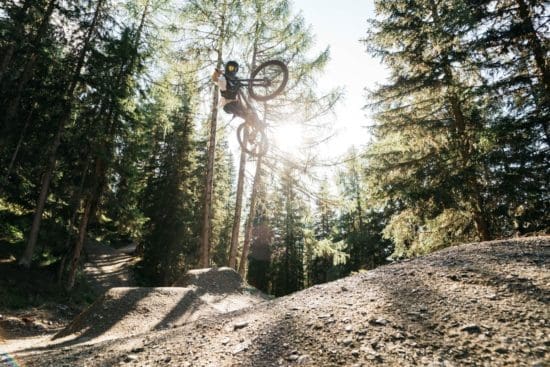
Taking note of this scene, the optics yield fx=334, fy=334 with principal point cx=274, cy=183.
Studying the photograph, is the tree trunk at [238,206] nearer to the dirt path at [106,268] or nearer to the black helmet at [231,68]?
the black helmet at [231,68]

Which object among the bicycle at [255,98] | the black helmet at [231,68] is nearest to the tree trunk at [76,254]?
the bicycle at [255,98]

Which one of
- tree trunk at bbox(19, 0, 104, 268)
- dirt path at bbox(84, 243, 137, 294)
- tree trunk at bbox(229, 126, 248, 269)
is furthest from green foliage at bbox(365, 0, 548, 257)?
dirt path at bbox(84, 243, 137, 294)

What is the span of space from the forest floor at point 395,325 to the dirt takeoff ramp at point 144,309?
6.35ft

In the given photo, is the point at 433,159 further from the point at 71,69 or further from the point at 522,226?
the point at 71,69

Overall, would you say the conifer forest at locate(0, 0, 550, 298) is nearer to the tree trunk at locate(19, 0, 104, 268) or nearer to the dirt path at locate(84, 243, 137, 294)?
the tree trunk at locate(19, 0, 104, 268)

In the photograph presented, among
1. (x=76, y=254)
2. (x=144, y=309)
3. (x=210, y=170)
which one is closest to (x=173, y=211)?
(x=76, y=254)

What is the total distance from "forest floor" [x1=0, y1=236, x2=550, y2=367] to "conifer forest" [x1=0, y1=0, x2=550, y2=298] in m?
4.11

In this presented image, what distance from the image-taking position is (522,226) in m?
9.03

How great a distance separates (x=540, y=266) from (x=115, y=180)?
52.3ft

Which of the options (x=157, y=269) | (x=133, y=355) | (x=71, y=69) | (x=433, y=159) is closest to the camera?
(x=133, y=355)

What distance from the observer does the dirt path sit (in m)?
19.5

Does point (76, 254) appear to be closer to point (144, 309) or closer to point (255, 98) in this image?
point (144, 309)

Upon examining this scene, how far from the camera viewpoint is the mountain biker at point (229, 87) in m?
8.45

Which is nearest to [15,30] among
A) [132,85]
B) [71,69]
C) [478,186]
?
[71,69]
